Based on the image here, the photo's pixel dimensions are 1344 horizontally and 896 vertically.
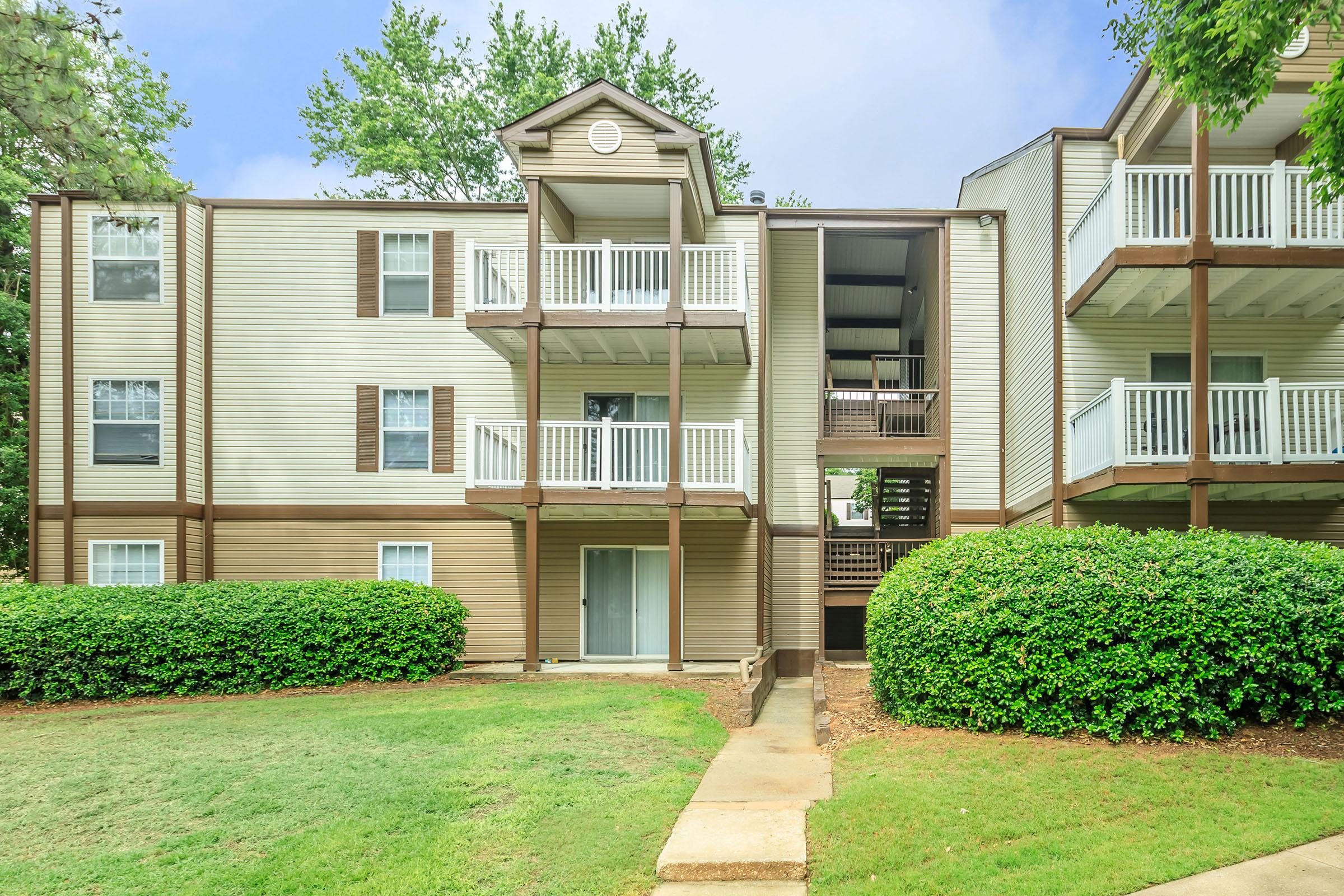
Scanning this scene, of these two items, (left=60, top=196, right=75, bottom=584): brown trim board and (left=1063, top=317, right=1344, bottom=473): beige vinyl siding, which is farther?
(left=60, top=196, right=75, bottom=584): brown trim board

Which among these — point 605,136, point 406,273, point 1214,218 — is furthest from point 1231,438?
point 406,273

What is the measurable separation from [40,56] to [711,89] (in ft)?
94.5

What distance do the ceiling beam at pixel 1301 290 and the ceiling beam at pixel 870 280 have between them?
8.12 metres

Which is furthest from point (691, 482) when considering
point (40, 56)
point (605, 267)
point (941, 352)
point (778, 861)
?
point (40, 56)

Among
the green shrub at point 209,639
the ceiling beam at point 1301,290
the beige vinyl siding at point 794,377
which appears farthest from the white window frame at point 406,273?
the ceiling beam at point 1301,290

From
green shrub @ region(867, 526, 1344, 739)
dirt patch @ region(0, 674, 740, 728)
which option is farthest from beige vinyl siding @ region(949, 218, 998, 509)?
green shrub @ region(867, 526, 1344, 739)

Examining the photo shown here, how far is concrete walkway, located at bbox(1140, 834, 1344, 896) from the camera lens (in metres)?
5.51

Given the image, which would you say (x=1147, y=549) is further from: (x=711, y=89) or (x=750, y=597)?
(x=711, y=89)

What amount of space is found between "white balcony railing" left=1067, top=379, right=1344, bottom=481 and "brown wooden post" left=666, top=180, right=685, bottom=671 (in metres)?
6.08

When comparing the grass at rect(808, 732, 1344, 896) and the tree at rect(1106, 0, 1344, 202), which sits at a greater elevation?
the tree at rect(1106, 0, 1344, 202)

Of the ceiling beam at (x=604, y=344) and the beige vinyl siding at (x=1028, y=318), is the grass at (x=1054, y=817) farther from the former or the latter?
the ceiling beam at (x=604, y=344)

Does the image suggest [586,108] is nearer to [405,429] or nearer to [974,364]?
[405,429]

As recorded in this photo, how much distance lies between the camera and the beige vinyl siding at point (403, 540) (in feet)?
56.3

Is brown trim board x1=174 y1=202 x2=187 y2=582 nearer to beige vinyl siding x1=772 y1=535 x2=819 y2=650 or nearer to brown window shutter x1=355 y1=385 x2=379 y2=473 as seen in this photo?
brown window shutter x1=355 y1=385 x2=379 y2=473
